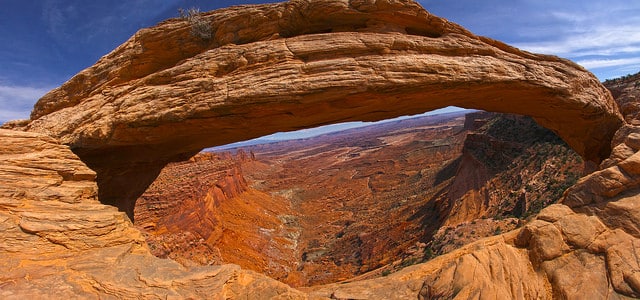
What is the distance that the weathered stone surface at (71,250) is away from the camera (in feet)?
18.9

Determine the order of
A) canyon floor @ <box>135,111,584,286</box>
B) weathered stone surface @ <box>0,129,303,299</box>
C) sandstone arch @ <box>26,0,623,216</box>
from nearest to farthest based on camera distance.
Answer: weathered stone surface @ <box>0,129,303,299</box> < sandstone arch @ <box>26,0,623,216</box> < canyon floor @ <box>135,111,584,286</box>

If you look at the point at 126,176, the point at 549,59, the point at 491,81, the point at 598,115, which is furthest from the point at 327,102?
the point at 598,115

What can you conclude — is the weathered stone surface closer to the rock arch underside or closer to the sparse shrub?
the rock arch underside

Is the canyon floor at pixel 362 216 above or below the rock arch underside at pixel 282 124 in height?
below

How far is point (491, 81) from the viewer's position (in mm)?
9680

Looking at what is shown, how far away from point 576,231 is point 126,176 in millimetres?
16178

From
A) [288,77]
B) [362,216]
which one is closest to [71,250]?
[288,77]

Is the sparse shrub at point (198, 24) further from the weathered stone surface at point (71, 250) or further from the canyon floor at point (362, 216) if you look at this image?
the canyon floor at point (362, 216)

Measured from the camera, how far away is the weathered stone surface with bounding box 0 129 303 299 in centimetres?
575

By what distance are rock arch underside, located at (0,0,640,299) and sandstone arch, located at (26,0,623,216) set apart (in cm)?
5

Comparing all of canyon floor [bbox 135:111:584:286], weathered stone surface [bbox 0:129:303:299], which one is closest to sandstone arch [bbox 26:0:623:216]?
weathered stone surface [bbox 0:129:303:299]

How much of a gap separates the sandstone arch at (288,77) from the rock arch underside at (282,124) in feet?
0.15

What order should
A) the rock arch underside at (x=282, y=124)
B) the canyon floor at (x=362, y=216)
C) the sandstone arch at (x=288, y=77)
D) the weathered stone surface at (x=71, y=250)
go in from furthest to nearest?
the canyon floor at (x=362, y=216), the sandstone arch at (x=288, y=77), the rock arch underside at (x=282, y=124), the weathered stone surface at (x=71, y=250)

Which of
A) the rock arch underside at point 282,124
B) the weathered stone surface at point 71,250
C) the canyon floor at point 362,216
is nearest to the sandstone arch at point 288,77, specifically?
the rock arch underside at point 282,124
